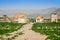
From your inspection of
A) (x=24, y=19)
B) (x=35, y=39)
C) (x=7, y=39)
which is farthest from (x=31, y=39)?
(x=24, y=19)

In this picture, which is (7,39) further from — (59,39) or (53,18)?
(53,18)

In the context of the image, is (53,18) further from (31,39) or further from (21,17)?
(31,39)

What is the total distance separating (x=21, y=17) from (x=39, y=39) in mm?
67444

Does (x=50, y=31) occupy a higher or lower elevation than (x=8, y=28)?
higher

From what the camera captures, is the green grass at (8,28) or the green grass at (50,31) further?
the green grass at (8,28)

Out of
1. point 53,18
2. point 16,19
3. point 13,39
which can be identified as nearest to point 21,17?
point 16,19

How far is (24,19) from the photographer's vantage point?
88.7m

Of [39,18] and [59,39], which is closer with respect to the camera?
[59,39]

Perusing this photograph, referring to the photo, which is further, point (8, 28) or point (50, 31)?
point (8, 28)

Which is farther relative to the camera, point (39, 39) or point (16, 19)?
point (16, 19)

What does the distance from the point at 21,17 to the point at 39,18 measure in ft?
20.7

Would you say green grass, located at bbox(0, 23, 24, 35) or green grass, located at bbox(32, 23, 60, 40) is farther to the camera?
green grass, located at bbox(0, 23, 24, 35)

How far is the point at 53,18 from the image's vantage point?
89.1 meters

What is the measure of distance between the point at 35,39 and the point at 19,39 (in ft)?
4.65
